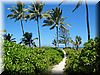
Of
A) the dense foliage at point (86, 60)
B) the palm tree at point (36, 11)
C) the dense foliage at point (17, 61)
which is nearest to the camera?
the dense foliage at point (17, 61)

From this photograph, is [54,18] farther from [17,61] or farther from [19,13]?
[17,61]

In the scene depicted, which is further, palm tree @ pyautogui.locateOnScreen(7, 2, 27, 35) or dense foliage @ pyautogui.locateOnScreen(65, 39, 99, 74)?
palm tree @ pyautogui.locateOnScreen(7, 2, 27, 35)

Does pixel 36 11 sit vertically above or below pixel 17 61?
above

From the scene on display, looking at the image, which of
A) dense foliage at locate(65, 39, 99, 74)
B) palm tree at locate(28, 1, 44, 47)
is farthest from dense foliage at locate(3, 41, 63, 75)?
palm tree at locate(28, 1, 44, 47)

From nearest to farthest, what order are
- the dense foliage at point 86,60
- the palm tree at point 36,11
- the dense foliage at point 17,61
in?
1. the dense foliage at point 17,61
2. the dense foliage at point 86,60
3. the palm tree at point 36,11

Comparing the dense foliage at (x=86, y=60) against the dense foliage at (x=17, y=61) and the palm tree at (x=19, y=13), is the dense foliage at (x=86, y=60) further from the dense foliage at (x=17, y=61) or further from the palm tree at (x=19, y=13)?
the palm tree at (x=19, y=13)

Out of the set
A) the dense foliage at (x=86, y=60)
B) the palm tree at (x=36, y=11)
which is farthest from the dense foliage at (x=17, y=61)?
the palm tree at (x=36, y=11)

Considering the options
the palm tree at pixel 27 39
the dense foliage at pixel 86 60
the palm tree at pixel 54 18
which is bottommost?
the dense foliage at pixel 86 60

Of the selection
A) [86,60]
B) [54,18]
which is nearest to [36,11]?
[54,18]

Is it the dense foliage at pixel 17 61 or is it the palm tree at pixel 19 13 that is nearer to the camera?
the dense foliage at pixel 17 61

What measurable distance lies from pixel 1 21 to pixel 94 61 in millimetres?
5445

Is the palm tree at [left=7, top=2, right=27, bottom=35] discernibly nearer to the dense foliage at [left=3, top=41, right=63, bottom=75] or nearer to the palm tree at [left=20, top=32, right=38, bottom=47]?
the palm tree at [left=20, top=32, right=38, bottom=47]

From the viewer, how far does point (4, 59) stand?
10.8 meters

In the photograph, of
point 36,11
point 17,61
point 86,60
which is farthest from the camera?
point 36,11
